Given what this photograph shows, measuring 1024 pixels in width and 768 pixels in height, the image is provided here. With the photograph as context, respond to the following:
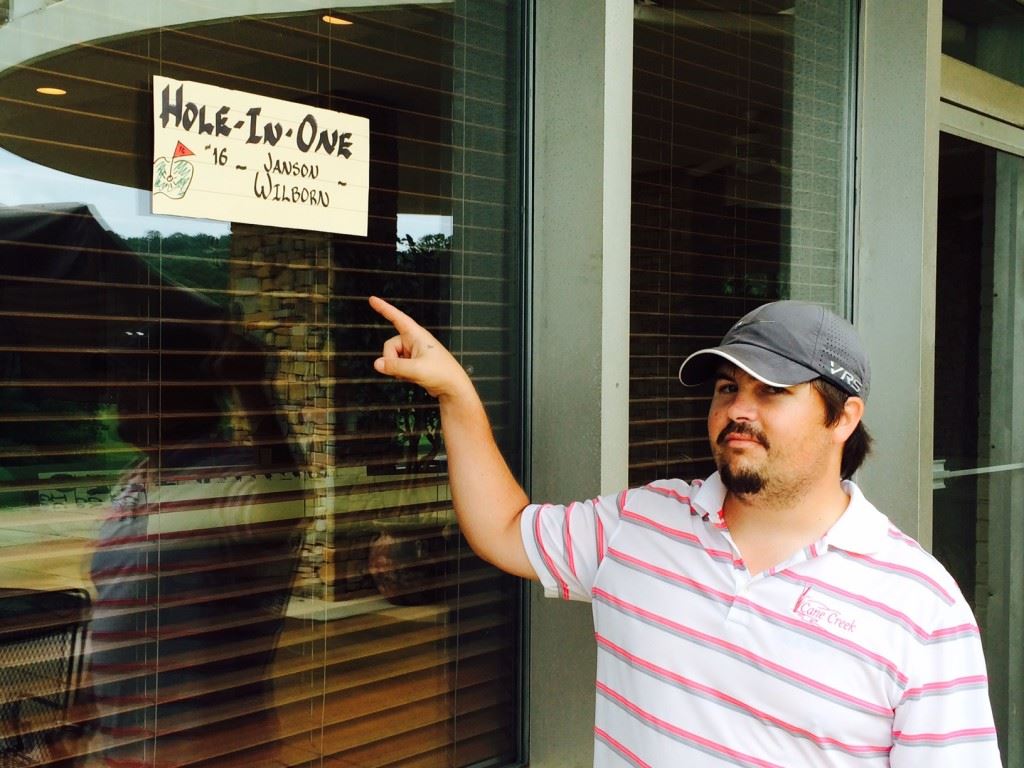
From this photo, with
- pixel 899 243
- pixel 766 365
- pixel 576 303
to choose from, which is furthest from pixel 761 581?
pixel 899 243

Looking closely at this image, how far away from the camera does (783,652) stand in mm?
1701

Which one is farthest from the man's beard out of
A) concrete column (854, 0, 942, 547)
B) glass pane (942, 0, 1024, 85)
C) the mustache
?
glass pane (942, 0, 1024, 85)

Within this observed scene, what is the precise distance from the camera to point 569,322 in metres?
2.42

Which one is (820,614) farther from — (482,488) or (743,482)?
(482,488)

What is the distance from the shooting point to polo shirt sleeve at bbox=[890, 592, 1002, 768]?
160 cm

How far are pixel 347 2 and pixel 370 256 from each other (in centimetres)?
49

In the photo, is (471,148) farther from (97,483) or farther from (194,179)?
(97,483)

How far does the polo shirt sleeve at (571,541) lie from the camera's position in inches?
78.9

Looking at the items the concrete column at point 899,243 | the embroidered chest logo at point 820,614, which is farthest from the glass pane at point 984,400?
the embroidered chest logo at point 820,614

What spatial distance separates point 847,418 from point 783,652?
0.42 metres

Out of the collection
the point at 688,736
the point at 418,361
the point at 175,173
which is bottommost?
the point at 688,736

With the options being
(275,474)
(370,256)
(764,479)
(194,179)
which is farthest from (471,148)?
(764,479)

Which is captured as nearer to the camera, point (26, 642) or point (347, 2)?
point (26, 642)

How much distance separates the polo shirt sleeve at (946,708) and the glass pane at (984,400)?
7.35 ft
